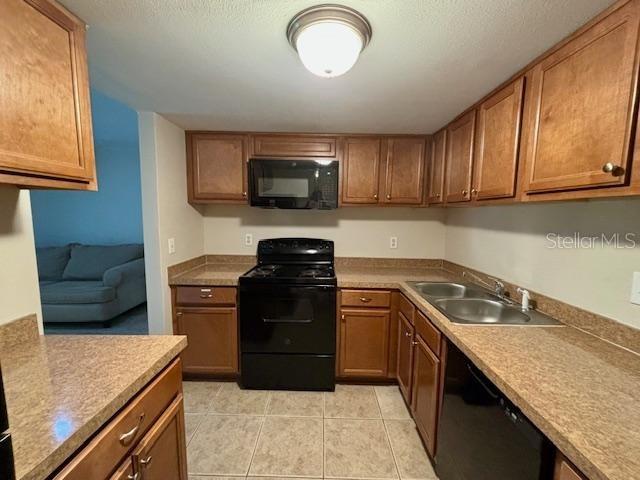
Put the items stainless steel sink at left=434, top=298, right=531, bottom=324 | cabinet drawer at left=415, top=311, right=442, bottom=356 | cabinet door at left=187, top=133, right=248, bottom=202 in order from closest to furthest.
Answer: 1. cabinet drawer at left=415, top=311, right=442, bottom=356
2. stainless steel sink at left=434, top=298, right=531, bottom=324
3. cabinet door at left=187, top=133, right=248, bottom=202

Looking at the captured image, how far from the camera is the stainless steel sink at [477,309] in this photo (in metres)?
1.68

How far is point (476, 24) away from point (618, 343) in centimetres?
139

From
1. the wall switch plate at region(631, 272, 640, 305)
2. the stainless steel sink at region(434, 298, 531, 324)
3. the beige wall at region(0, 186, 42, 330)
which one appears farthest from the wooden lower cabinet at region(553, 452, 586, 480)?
the beige wall at region(0, 186, 42, 330)

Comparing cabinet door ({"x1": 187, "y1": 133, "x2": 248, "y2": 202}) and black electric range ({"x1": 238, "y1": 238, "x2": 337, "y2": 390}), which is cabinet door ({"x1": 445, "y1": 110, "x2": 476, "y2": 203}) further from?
cabinet door ({"x1": 187, "y1": 133, "x2": 248, "y2": 202})

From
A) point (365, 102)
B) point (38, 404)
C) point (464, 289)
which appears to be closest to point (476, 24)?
point (365, 102)

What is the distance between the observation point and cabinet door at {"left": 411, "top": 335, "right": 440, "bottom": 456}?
152 centimetres

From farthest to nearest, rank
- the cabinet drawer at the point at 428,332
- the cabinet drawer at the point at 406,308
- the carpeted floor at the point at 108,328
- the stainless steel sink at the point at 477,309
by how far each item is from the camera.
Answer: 1. the carpeted floor at the point at 108,328
2. the cabinet drawer at the point at 406,308
3. the stainless steel sink at the point at 477,309
4. the cabinet drawer at the point at 428,332

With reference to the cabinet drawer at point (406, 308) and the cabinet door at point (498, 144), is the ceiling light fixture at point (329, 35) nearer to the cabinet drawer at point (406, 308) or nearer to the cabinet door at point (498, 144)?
the cabinet door at point (498, 144)

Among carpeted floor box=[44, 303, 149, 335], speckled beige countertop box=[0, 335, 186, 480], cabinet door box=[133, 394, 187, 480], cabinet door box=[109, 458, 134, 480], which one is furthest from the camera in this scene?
carpeted floor box=[44, 303, 149, 335]

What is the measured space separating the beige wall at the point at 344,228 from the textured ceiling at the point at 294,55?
3.22ft

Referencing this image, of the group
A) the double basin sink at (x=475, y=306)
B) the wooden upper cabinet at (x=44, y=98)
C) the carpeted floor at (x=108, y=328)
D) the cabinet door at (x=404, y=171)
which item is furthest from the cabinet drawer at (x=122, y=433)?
the carpeted floor at (x=108, y=328)

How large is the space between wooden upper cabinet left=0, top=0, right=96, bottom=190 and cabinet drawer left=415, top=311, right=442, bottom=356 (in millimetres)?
1763

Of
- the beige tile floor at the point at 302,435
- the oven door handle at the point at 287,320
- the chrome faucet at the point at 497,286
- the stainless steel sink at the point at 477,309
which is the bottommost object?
the beige tile floor at the point at 302,435

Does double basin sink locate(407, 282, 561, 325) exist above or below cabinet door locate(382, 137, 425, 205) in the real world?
below
